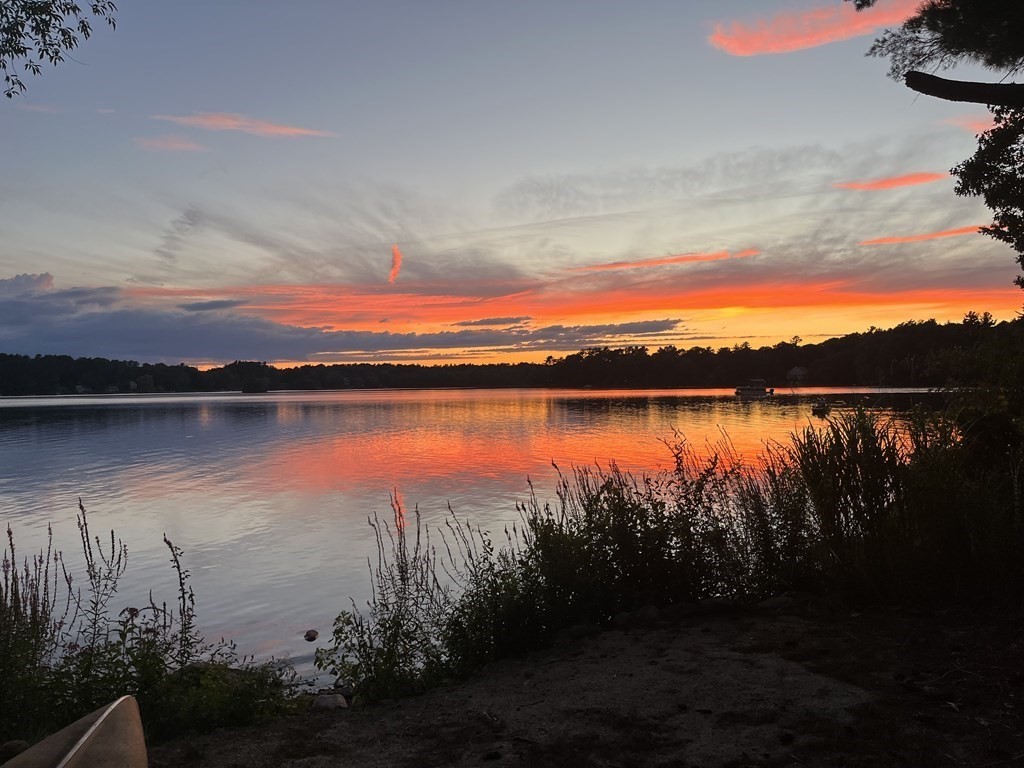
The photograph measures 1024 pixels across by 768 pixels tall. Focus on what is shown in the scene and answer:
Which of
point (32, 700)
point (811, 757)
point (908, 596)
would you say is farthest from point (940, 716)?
point (32, 700)

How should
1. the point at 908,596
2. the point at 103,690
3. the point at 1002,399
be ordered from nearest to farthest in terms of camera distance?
the point at 103,690 < the point at 908,596 < the point at 1002,399

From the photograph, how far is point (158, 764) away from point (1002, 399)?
38.7ft

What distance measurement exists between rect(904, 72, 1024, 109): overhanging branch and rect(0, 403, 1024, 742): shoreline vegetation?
163 inches

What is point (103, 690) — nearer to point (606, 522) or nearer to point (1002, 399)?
point (606, 522)

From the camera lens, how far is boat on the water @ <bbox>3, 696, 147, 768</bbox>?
400 centimetres

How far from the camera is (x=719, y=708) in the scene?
569 centimetres

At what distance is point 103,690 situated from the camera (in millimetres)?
6965

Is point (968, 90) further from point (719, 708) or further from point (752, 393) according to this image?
point (752, 393)

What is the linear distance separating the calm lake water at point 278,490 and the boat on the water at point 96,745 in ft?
22.8

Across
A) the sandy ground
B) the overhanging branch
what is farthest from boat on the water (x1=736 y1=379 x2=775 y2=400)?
the sandy ground

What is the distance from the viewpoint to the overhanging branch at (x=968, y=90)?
682cm

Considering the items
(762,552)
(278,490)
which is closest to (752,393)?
(278,490)

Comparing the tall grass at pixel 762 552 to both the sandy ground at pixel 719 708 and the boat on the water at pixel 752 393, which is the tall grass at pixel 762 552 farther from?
the boat on the water at pixel 752 393

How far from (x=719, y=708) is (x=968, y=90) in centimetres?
671
